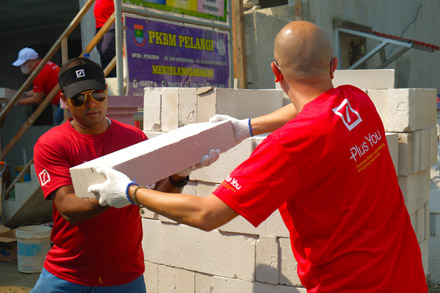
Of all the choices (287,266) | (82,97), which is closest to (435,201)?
(287,266)

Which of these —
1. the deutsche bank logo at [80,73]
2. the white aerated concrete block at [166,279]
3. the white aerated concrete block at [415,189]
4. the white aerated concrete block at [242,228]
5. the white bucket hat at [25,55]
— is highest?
the white bucket hat at [25,55]

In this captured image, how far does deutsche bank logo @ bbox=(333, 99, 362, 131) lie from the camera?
7.09ft

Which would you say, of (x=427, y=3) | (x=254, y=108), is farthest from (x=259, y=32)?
(x=427, y=3)

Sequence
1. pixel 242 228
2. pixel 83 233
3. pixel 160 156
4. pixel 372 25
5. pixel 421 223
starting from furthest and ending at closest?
pixel 372 25 < pixel 421 223 < pixel 242 228 < pixel 83 233 < pixel 160 156

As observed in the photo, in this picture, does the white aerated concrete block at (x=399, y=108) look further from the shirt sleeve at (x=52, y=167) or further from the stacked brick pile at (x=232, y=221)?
the shirt sleeve at (x=52, y=167)

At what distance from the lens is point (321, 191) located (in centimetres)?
215

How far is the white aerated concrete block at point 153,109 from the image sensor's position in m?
4.36

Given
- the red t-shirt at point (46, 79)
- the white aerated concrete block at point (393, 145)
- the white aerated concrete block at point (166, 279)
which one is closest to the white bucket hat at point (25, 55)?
the red t-shirt at point (46, 79)

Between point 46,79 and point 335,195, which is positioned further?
point 46,79

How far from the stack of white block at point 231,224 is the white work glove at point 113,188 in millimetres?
1691

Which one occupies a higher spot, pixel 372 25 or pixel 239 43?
pixel 372 25

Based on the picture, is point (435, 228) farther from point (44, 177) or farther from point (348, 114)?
point (44, 177)

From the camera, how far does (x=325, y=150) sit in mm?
2084

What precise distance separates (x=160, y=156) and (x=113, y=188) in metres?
0.40
